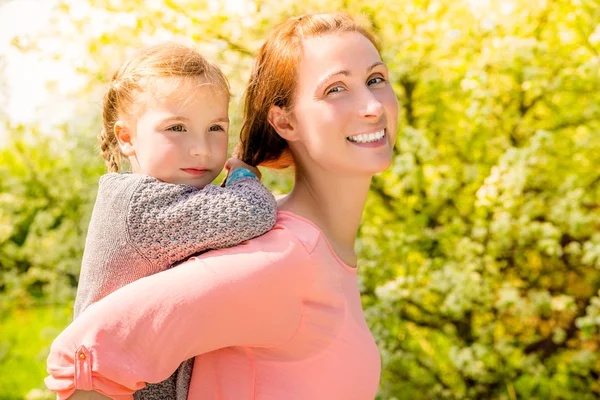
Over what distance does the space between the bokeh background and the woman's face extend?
244 cm

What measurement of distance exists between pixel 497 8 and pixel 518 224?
1.27 m

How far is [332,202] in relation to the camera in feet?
6.02

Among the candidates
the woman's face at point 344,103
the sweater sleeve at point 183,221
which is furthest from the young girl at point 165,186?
the woman's face at point 344,103

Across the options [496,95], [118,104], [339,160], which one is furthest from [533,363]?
[118,104]

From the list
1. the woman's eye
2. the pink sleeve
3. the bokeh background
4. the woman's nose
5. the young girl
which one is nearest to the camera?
the pink sleeve

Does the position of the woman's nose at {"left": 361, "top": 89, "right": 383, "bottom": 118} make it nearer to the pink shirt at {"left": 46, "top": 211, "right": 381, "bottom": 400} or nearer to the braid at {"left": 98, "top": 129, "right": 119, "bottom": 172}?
the pink shirt at {"left": 46, "top": 211, "right": 381, "bottom": 400}

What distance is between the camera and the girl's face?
154 cm

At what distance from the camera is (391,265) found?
4461 millimetres

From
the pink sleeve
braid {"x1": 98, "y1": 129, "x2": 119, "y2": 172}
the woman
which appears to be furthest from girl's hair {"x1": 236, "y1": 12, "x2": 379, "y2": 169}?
the pink sleeve

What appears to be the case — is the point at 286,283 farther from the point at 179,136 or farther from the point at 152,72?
the point at 152,72

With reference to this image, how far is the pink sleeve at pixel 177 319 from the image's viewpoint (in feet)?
4.43

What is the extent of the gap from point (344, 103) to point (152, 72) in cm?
42

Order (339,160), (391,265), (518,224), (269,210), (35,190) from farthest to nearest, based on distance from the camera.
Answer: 1. (35,190)
2. (391,265)
3. (518,224)
4. (339,160)
5. (269,210)

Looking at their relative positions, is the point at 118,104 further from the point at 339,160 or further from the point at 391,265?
the point at 391,265
